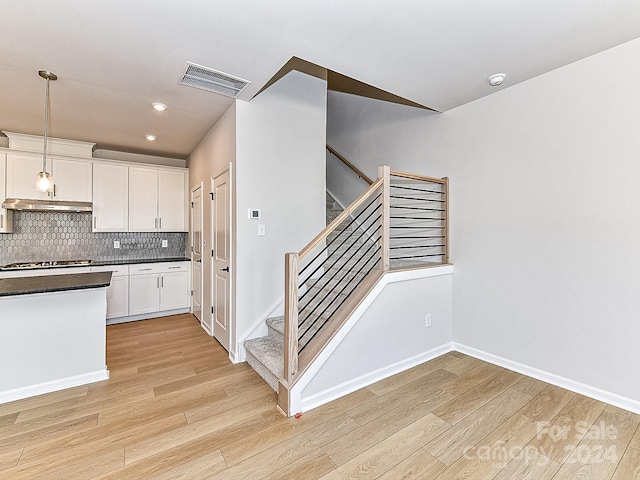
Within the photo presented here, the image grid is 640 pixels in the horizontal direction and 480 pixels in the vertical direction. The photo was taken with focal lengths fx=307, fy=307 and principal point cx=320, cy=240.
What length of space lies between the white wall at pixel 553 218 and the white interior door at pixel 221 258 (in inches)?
94.0

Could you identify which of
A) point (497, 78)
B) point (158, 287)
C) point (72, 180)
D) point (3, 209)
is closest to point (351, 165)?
point (497, 78)

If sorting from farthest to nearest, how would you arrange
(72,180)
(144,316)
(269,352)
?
(144,316) → (72,180) → (269,352)

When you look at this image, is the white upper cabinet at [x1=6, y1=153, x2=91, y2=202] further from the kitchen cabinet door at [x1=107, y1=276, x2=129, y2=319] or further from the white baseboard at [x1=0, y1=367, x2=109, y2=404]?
Answer: the white baseboard at [x1=0, y1=367, x2=109, y2=404]

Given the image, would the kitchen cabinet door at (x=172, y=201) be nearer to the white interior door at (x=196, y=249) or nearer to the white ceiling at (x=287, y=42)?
the white interior door at (x=196, y=249)

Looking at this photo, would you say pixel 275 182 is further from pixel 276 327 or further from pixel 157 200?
pixel 157 200

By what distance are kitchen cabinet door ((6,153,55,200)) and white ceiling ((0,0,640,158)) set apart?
47.1 inches

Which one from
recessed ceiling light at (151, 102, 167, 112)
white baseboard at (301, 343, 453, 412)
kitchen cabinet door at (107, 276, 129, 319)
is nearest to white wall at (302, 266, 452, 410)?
white baseboard at (301, 343, 453, 412)

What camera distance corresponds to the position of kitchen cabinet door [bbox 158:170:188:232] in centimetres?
497

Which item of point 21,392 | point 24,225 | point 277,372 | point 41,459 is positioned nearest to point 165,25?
point 277,372

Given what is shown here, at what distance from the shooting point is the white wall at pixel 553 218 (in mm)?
2271

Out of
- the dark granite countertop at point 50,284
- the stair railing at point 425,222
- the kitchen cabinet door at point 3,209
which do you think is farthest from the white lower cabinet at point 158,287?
the stair railing at point 425,222

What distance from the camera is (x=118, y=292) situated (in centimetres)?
441

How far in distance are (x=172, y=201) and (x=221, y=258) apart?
7.21 ft

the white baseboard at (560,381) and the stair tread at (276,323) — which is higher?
the stair tread at (276,323)
